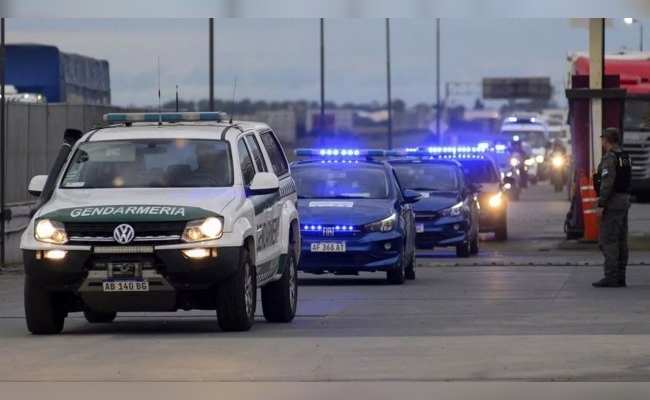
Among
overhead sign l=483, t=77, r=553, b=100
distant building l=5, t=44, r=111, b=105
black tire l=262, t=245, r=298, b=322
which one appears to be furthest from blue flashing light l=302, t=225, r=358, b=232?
overhead sign l=483, t=77, r=553, b=100

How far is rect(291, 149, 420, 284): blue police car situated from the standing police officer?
8.23 feet

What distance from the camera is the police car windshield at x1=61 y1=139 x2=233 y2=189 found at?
1612 centimetres

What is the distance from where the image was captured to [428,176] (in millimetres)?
29422

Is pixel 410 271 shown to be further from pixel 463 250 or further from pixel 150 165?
pixel 150 165

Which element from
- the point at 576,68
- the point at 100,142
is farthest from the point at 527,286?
the point at 576,68

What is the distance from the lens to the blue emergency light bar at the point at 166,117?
1680cm

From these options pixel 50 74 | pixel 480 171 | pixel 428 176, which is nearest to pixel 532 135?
pixel 50 74

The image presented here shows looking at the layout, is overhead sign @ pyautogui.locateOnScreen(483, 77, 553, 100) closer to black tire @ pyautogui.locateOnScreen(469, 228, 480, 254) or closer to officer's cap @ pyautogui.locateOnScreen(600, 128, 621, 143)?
black tire @ pyautogui.locateOnScreen(469, 228, 480, 254)

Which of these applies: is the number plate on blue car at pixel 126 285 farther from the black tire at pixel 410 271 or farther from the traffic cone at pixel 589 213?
the traffic cone at pixel 589 213

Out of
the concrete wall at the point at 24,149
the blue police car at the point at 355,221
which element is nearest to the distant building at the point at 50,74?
the concrete wall at the point at 24,149

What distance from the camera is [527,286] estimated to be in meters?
21.9

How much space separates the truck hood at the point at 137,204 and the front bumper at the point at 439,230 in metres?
12.4

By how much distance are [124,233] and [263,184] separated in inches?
61.4

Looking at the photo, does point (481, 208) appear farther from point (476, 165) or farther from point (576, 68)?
point (576, 68)
